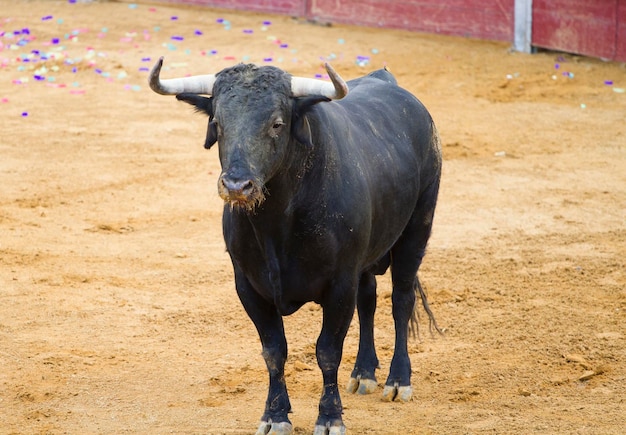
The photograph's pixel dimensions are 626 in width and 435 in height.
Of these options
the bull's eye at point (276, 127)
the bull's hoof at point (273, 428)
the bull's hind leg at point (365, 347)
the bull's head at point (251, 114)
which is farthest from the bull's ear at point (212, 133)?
the bull's hind leg at point (365, 347)

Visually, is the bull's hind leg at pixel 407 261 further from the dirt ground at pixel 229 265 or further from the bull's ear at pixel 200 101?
the bull's ear at pixel 200 101

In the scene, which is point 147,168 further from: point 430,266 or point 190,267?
point 430,266

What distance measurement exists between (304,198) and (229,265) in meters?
3.53

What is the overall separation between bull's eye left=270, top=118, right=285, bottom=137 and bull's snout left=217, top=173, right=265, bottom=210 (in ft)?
1.09

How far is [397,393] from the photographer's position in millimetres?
6199

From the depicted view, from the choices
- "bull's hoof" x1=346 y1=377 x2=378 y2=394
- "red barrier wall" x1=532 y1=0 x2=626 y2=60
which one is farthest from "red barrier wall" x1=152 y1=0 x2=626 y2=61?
"bull's hoof" x1=346 y1=377 x2=378 y2=394

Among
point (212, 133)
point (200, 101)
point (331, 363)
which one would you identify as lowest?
point (331, 363)

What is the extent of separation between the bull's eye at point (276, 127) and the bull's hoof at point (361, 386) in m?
2.12

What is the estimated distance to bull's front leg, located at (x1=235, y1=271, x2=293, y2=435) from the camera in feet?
17.9

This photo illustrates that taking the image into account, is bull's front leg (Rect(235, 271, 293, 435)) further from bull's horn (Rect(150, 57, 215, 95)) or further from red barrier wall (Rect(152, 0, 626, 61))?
red barrier wall (Rect(152, 0, 626, 61))

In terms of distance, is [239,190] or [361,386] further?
[361,386]

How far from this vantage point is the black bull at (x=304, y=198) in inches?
187

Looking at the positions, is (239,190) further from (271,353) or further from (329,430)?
(329,430)

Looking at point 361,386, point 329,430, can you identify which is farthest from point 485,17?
point 329,430
